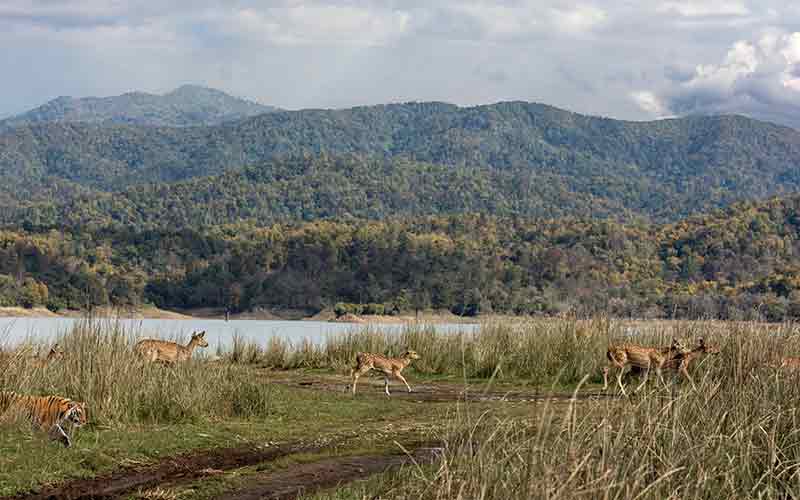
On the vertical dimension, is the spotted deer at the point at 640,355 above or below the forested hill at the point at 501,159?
below

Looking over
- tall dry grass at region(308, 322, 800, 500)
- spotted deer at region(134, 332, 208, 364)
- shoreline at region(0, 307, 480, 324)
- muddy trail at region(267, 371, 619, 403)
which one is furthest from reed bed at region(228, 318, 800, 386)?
shoreline at region(0, 307, 480, 324)

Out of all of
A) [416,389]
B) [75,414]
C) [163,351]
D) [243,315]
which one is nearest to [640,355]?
[416,389]

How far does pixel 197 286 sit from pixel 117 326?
174 feet

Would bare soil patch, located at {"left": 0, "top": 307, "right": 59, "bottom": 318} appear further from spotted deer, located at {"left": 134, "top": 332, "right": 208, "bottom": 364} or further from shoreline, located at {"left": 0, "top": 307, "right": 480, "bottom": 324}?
spotted deer, located at {"left": 134, "top": 332, "right": 208, "bottom": 364}

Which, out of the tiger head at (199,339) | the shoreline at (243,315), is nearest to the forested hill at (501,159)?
the shoreline at (243,315)

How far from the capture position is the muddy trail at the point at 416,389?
47.5 feet

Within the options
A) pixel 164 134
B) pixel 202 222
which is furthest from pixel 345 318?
pixel 164 134

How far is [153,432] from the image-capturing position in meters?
10.1

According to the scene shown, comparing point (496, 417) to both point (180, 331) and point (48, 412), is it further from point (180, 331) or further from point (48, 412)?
point (180, 331)

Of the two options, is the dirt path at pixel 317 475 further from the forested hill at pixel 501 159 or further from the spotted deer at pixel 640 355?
the forested hill at pixel 501 159

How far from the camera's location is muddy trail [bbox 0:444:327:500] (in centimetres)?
748

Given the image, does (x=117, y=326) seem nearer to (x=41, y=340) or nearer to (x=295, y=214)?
(x=41, y=340)

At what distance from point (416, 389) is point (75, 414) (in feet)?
26.0

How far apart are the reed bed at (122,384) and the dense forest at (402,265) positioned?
42540mm
